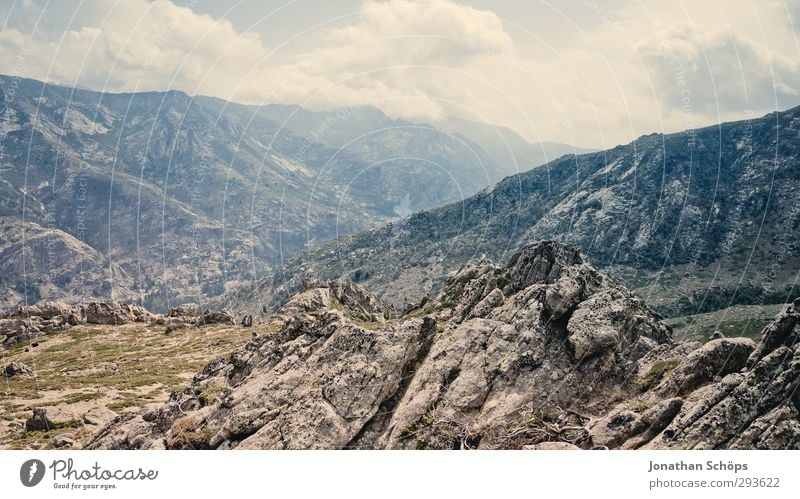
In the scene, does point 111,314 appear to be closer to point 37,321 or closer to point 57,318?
point 57,318

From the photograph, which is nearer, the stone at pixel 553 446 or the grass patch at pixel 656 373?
the stone at pixel 553 446

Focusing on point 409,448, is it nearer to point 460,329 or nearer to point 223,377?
point 460,329

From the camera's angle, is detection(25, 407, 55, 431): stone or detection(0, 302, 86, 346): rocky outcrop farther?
detection(0, 302, 86, 346): rocky outcrop

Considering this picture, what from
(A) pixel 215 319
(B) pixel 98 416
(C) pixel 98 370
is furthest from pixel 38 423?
(A) pixel 215 319

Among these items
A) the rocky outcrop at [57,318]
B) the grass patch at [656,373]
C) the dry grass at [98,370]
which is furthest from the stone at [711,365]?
the rocky outcrop at [57,318]

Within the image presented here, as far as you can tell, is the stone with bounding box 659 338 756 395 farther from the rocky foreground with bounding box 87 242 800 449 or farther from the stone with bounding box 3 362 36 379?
the stone with bounding box 3 362 36 379

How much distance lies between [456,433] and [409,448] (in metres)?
2.39

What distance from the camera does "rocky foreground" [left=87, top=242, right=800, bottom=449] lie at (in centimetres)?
2320

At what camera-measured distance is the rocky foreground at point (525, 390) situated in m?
23.2

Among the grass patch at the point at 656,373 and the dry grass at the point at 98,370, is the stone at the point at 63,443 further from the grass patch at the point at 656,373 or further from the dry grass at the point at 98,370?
the grass patch at the point at 656,373

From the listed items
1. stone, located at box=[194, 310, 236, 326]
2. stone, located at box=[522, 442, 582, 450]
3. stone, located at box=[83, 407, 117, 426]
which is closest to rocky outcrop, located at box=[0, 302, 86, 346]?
stone, located at box=[194, 310, 236, 326]

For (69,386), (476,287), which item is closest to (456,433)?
(476,287)

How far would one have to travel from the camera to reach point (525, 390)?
29391 mm

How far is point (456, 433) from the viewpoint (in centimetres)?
2775
